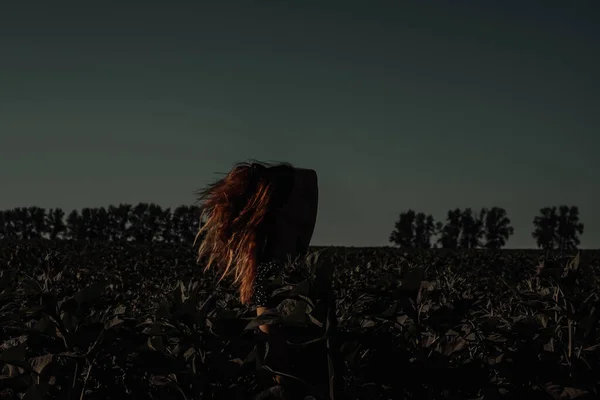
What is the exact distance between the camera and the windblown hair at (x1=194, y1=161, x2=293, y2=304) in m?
4.05

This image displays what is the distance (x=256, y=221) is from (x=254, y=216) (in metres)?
0.03

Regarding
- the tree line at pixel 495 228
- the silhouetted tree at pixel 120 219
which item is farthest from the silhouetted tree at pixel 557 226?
the silhouetted tree at pixel 120 219

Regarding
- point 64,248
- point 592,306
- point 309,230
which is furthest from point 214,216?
point 64,248

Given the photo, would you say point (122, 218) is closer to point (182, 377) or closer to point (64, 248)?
point (64, 248)

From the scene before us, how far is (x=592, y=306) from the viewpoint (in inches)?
121

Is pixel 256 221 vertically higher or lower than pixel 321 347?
higher

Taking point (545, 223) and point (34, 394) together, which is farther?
point (545, 223)

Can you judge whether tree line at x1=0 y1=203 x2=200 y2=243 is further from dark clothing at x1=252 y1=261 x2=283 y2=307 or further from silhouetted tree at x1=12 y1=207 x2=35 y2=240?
dark clothing at x1=252 y1=261 x2=283 y2=307

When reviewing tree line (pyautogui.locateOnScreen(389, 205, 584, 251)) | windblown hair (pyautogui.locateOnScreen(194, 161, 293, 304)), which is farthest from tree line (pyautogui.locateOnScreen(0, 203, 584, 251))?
windblown hair (pyautogui.locateOnScreen(194, 161, 293, 304))

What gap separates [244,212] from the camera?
4.03 meters

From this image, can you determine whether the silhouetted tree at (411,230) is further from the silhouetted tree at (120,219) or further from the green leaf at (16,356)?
the green leaf at (16,356)

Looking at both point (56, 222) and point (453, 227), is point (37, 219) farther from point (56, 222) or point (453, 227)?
point (453, 227)

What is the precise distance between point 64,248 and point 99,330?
33.0m

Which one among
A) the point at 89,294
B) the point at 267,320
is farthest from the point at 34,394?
the point at 267,320
